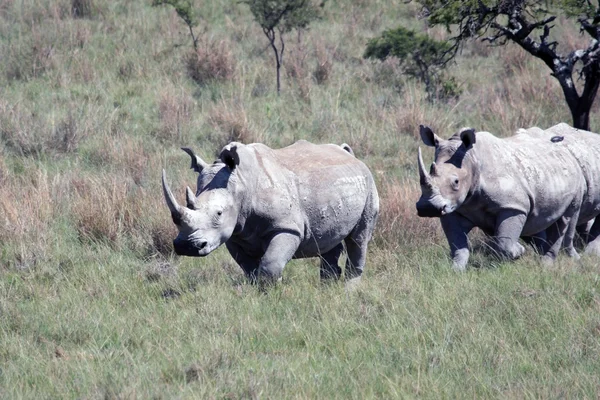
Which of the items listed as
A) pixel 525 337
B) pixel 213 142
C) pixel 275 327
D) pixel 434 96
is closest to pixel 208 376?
pixel 275 327

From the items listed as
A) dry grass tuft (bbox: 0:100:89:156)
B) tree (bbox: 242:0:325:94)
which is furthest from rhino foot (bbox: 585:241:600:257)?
tree (bbox: 242:0:325:94)

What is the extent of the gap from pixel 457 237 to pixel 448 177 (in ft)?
1.93

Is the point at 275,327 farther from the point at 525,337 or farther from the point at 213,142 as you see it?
the point at 213,142

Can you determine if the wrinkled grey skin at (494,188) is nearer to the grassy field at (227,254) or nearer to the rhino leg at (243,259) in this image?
the grassy field at (227,254)

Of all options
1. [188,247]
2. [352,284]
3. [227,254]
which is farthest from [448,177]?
[188,247]

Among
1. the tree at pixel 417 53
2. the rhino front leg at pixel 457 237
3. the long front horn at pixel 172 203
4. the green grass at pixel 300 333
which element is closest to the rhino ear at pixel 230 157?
the long front horn at pixel 172 203

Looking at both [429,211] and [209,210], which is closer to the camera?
[209,210]

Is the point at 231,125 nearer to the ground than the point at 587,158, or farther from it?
nearer to the ground

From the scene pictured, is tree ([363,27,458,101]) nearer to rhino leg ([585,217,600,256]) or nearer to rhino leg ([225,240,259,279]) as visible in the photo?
rhino leg ([585,217,600,256])

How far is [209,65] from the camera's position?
13.7 metres

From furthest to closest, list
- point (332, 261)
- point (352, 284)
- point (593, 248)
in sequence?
point (593, 248)
point (332, 261)
point (352, 284)

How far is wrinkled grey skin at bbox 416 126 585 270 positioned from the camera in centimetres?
704

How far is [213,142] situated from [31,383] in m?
6.71

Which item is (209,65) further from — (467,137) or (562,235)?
(467,137)
